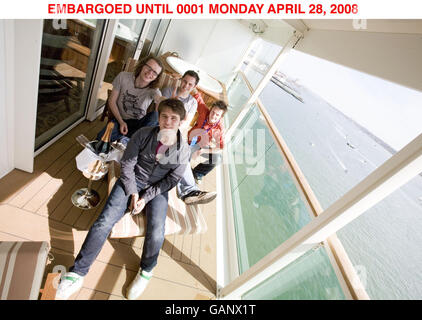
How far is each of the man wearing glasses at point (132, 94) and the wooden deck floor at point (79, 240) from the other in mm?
657

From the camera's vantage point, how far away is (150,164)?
1670mm

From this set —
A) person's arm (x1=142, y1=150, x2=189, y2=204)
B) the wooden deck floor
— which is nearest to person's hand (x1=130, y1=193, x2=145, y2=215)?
person's arm (x1=142, y1=150, x2=189, y2=204)

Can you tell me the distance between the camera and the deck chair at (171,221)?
1.47 meters

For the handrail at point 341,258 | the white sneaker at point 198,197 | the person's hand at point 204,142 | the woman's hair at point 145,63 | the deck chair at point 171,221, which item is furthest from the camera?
the person's hand at point 204,142

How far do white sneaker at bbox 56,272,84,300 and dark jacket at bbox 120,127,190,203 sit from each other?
644 mm

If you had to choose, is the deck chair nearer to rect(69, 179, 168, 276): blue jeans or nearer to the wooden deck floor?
rect(69, 179, 168, 276): blue jeans

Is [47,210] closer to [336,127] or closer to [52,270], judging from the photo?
[52,270]

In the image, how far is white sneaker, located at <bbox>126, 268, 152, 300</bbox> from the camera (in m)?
1.52

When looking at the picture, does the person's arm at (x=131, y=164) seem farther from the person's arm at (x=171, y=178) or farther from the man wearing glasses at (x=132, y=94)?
the man wearing glasses at (x=132, y=94)

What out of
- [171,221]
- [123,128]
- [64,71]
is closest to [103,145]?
[123,128]

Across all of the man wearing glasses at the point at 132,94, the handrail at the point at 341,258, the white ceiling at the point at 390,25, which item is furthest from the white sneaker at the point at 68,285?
the white ceiling at the point at 390,25

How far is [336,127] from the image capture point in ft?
111

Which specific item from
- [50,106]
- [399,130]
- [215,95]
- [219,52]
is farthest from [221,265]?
[219,52]

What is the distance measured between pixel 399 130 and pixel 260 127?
1534mm
